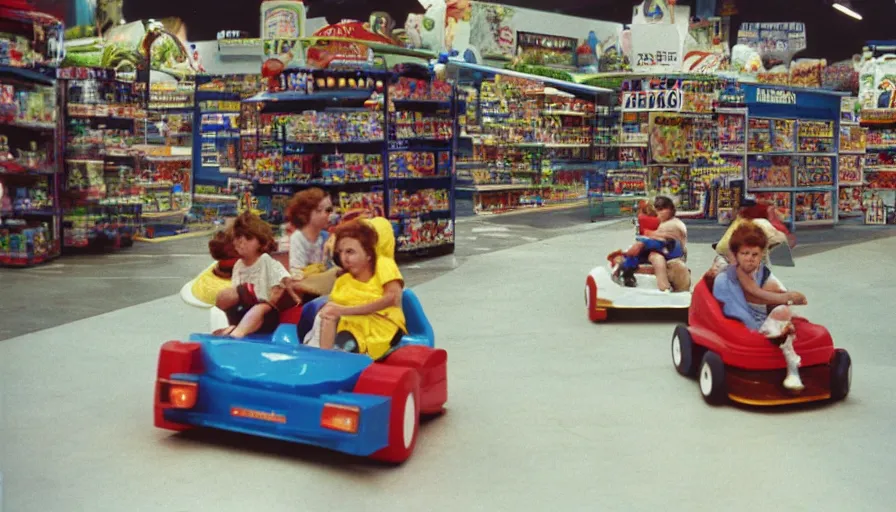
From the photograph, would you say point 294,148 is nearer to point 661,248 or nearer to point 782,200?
point 661,248

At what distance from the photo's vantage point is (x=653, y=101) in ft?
44.4

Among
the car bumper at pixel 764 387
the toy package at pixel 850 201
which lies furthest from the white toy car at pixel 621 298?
the toy package at pixel 850 201

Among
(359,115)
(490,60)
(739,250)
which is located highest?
(490,60)

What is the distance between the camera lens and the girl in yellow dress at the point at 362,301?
436cm

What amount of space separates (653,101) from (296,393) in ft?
34.5

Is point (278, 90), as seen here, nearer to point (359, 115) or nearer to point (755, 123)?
point (359, 115)

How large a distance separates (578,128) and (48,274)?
39.7 feet

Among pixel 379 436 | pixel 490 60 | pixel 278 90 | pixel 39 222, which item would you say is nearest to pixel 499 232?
pixel 278 90

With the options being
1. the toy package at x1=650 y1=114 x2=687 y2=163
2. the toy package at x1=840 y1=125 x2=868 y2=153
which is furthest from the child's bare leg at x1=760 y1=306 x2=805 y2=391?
the toy package at x1=840 y1=125 x2=868 y2=153

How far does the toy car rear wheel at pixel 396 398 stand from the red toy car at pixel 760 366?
1.62 m

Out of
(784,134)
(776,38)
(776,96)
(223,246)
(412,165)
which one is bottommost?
(223,246)

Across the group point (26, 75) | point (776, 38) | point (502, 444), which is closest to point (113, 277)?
point (26, 75)

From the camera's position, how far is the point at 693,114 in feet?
45.8

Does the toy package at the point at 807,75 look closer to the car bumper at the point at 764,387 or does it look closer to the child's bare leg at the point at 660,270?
the child's bare leg at the point at 660,270
